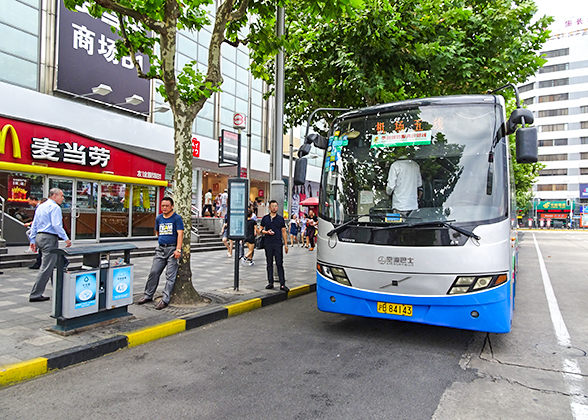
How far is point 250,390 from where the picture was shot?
11.9 feet

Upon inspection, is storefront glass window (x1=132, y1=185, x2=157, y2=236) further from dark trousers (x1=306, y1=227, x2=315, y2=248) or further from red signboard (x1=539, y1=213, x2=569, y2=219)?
red signboard (x1=539, y1=213, x2=569, y2=219)

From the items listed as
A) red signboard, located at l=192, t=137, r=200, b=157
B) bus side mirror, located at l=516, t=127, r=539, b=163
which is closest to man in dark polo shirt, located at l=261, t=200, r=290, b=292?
bus side mirror, located at l=516, t=127, r=539, b=163

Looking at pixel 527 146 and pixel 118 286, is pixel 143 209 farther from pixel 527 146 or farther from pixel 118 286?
pixel 527 146

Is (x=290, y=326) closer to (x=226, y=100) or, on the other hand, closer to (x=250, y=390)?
(x=250, y=390)

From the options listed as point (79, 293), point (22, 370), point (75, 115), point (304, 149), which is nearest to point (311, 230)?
point (75, 115)

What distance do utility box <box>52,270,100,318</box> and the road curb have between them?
515mm

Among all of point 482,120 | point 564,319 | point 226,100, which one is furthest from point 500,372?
point 226,100

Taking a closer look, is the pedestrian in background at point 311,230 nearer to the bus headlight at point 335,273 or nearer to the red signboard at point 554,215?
the bus headlight at point 335,273

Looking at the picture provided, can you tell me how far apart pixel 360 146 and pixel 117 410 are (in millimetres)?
4098

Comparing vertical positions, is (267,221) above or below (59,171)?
below

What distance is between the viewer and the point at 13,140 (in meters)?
11.8

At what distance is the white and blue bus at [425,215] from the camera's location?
450 cm

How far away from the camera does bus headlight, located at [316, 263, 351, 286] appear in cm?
516

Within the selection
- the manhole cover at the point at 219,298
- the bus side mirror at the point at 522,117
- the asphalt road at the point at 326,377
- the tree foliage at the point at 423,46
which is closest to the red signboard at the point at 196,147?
the tree foliage at the point at 423,46
